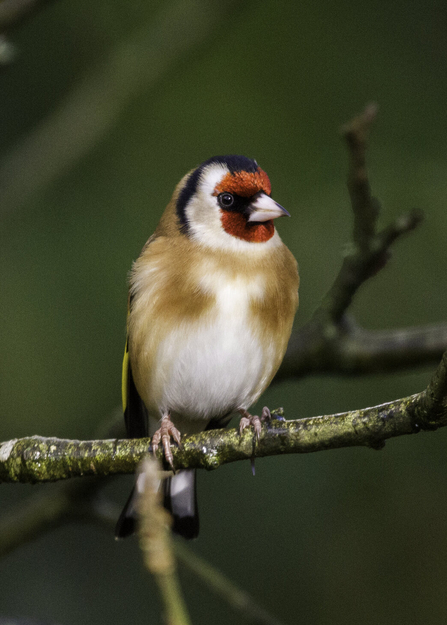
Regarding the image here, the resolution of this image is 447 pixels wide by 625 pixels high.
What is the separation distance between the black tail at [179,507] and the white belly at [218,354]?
57 centimetres

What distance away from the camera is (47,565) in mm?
5059

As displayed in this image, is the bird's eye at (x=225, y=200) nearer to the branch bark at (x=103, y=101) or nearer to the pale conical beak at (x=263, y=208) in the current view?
the pale conical beak at (x=263, y=208)

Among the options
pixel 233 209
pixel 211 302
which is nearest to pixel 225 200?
pixel 233 209

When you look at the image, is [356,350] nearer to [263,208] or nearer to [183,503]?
[263,208]

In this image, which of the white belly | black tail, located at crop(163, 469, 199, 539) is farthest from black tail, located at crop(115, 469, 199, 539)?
the white belly

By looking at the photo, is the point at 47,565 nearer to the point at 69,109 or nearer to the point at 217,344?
the point at 217,344

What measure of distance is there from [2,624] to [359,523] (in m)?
3.30

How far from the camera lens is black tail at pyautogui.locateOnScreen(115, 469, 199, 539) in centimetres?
335

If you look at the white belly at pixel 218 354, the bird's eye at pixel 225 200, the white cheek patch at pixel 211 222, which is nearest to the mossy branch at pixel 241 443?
the white belly at pixel 218 354

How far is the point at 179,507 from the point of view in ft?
12.1

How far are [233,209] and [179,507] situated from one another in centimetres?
152

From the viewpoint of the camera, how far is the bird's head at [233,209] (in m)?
3.28

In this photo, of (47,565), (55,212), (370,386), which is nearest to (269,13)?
(55,212)

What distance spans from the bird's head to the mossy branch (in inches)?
41.8
